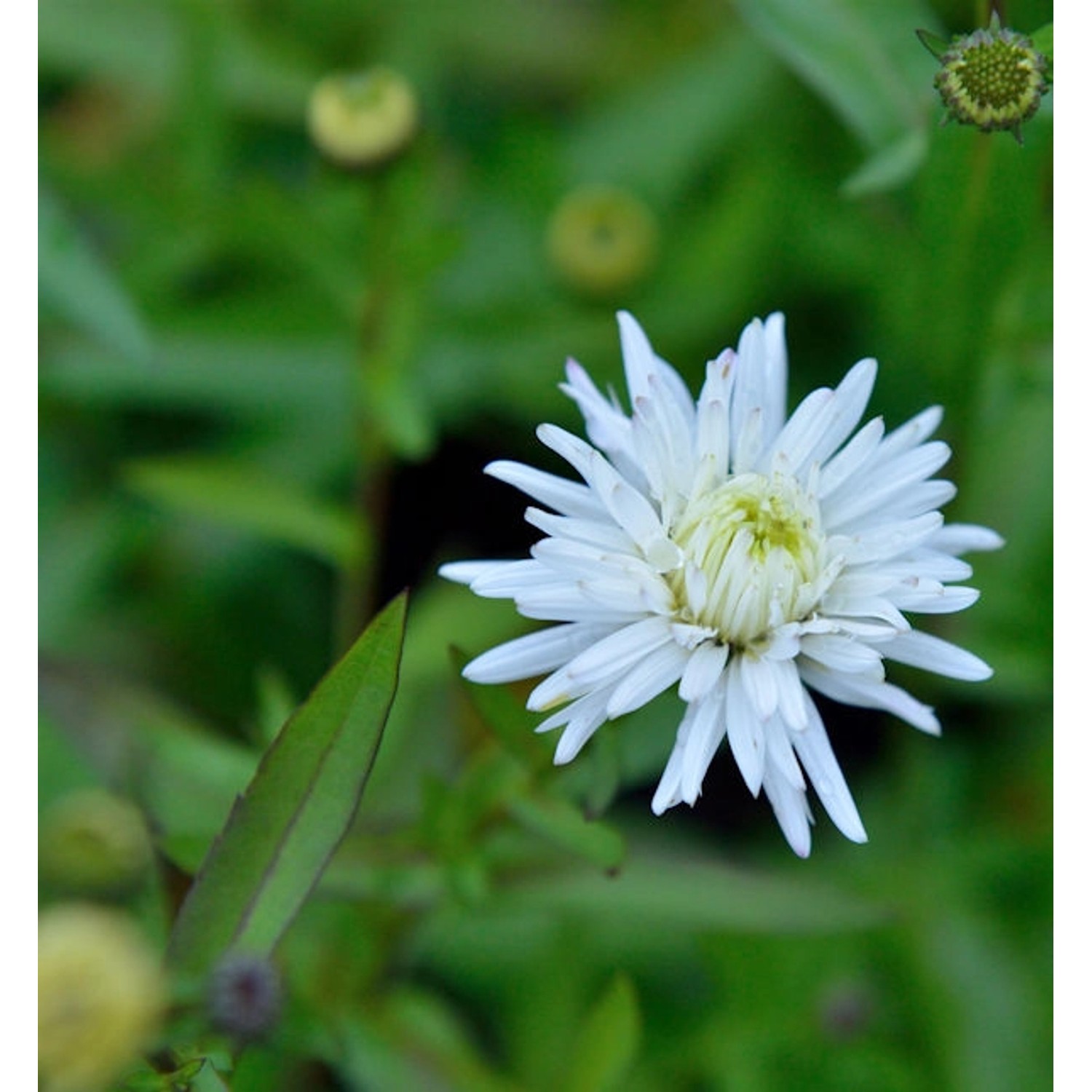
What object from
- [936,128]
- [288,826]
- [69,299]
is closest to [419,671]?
[69,299]

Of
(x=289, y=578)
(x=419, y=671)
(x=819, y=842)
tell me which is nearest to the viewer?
(x=419, y=671)

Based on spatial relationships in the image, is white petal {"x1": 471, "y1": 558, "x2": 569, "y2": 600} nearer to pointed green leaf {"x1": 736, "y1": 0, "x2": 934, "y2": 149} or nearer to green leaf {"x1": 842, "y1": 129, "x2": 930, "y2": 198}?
green leaf {"x1": 842, "y1": 129, "x2": 930, "y2": 198}

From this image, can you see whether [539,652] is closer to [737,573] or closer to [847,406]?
[737,573]

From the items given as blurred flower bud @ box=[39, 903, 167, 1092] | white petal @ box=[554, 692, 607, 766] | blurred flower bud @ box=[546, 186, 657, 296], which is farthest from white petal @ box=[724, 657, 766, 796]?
blurred flower bud @ box=[546, 186, 657, 296]

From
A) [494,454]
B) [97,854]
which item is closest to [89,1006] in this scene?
[97,854]

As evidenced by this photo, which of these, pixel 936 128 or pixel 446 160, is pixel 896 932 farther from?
pixel 446 160

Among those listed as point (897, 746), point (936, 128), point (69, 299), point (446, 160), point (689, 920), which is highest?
point (446, 160)

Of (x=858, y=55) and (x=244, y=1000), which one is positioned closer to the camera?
(x=244, y=1000)
